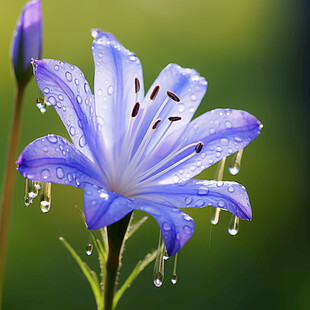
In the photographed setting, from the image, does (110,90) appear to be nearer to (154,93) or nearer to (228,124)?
(154,93)

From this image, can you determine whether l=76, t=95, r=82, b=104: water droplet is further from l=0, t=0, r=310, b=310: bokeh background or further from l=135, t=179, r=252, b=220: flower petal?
l=0, t=0, r=310, b=310: bokeh background

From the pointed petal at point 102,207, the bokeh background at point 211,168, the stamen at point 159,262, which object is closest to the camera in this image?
the pointed petal at point 102,207

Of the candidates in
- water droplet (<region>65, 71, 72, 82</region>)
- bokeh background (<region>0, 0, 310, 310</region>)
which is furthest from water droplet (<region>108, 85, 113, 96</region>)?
bokeh background (<region>0, 0, 310, 310</region>)

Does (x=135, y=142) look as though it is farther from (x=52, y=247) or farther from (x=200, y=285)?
(x=200, y=285)

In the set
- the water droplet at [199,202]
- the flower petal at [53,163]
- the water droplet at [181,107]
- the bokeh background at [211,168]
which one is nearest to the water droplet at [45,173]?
the flower petal at [53,163]

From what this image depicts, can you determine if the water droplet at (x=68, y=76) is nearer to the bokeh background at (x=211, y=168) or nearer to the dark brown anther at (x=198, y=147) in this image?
the dark brown anther at (x=198, y=147)

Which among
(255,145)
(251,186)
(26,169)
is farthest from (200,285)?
(26,169)
